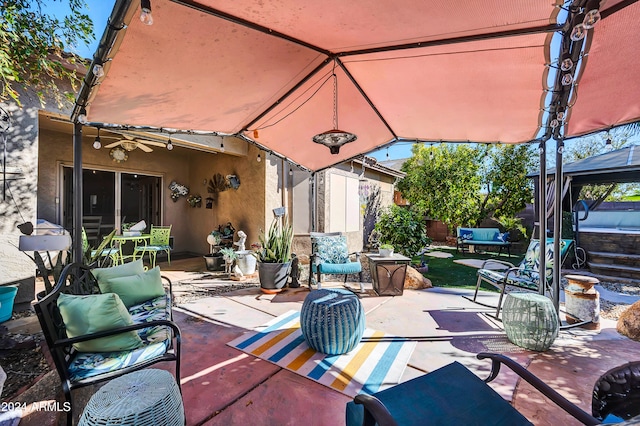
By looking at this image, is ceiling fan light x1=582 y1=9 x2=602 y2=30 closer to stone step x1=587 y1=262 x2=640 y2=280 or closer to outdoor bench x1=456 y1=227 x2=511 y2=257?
stone step x1=587 y1=262 x2=640 y2=280

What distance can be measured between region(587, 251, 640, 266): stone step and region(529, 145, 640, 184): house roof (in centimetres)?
206

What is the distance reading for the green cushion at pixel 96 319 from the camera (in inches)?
68.7

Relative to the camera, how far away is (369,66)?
2619 mm

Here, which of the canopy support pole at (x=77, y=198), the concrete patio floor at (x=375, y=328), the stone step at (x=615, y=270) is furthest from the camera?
the stone step at (x=615, y=270)

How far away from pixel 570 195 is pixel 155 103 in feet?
33.5

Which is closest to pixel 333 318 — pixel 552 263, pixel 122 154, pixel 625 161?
pixel 552 263

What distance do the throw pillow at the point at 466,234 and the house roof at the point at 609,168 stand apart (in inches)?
95.2

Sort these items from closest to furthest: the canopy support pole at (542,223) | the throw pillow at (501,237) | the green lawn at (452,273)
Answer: the canopy support pole at (542,223), the green lawn at (452,273), the throw pillow at (501,237)

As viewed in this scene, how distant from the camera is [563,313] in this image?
3.63 meters

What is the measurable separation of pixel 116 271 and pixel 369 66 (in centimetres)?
322

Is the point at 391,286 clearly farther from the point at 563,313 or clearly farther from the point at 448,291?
the point at 563,313

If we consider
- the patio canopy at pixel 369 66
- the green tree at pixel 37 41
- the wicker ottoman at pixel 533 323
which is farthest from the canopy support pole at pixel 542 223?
the green tree at pixel 37 41

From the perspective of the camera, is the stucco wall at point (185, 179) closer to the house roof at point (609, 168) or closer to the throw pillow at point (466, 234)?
the throw pillow at point (466, 234)

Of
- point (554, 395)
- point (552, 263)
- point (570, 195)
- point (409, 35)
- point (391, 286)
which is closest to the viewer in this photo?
point (554, 395)
